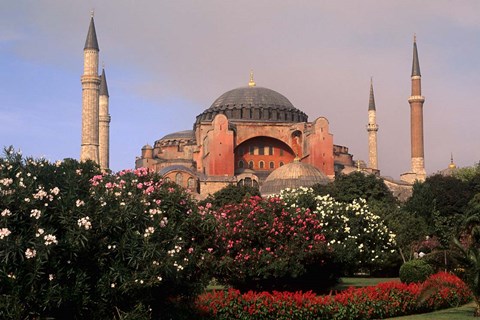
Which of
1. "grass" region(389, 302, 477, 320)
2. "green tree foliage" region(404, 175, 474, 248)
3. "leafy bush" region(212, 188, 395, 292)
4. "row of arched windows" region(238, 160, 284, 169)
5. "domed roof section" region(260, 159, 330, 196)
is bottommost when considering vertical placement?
"grass" region(389, 302, 477, 320)

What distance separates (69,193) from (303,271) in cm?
994

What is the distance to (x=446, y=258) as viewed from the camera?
52.4ft

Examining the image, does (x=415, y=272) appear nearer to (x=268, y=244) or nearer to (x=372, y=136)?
(x=268, y=244)

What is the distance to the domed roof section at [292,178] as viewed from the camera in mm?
49875

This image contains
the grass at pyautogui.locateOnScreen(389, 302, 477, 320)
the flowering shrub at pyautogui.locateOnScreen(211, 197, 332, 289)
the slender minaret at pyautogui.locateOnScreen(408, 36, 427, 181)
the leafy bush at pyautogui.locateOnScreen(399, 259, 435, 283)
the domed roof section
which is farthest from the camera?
the slender minaret at pyautogui.locateOnScreen(408, 36, 427, 181)

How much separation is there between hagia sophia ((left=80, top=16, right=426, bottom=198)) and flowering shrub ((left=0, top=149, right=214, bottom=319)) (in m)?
38.2

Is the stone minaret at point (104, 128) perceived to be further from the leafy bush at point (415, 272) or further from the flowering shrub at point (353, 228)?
the leafy bush at point (415, 272)

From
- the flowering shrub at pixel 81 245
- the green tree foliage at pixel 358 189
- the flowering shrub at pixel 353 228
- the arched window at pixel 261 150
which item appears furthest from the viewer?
the arched window at pixel 261 150

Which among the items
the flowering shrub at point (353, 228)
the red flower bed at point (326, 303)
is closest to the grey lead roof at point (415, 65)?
the flowering shrub at point (353, 228)

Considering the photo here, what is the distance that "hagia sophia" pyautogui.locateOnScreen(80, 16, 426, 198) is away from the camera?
51.1 metres

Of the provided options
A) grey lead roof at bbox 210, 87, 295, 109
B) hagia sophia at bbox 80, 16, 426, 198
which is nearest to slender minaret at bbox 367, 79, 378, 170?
hagia sophia at bbox 80, 16, 426, 198

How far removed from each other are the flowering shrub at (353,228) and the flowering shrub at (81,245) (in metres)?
11.7

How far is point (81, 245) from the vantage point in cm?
1027

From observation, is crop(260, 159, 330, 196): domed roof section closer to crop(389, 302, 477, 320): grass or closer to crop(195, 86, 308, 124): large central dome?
crop(195, 86, 308, 124): large central dome
